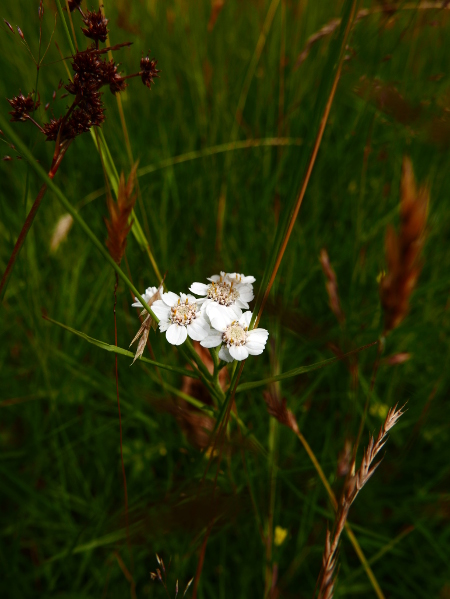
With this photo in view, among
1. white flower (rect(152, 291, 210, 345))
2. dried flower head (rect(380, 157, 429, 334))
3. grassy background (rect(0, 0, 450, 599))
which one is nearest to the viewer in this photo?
dried flower head (rect(380, 157, 429, 334))

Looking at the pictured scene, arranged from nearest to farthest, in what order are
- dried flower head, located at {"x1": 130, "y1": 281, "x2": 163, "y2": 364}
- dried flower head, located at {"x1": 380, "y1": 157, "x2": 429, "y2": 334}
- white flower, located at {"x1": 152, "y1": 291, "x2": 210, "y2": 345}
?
dried flower head, located at {"x1": 380, "y1": 157, "x2": 429, "y2": 334} < dried flower head, located at {"x1": 130, "y1": 281, "x2": 163, "y2": 364} < white flower, located at {"x1": 152, "y1": 291, "x2": 210, "y2": 345}

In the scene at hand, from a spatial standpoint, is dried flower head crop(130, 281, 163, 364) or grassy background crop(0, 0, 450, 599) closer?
dried flower head crop(130, 281, 163, 364)

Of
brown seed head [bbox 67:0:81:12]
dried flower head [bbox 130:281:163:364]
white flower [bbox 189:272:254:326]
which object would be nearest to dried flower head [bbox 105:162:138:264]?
dried flower head [bbox 130:281:163:364]

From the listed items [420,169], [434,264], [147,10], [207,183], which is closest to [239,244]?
[207,183]

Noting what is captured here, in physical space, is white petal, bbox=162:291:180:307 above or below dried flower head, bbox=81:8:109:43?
below

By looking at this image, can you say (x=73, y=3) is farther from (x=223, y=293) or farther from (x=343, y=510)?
(x=343, y=510)

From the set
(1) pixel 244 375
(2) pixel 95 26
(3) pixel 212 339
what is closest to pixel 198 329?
(3) pixel 212 339

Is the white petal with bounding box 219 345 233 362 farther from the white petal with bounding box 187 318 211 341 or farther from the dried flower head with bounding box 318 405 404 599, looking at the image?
the dried flower head with bounding box 318 405 404 599

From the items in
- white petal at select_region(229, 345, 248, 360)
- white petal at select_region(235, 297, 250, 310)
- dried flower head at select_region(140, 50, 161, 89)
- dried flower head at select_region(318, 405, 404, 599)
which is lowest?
dried flower head at select_region(318, 405, 404, 599)
